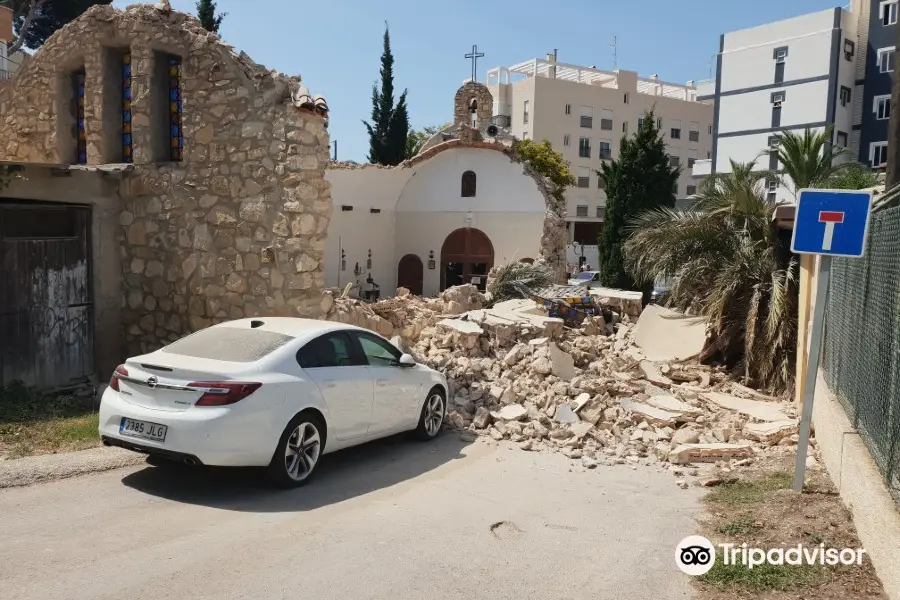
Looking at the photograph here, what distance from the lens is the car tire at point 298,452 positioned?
6.43m

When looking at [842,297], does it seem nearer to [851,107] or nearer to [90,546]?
[90,546]

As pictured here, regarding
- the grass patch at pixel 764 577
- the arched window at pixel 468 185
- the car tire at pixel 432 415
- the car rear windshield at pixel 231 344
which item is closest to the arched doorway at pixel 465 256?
the arched window at pixel 468 185

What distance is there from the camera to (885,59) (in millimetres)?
42406

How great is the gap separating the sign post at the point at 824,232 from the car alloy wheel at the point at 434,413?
4.08 m

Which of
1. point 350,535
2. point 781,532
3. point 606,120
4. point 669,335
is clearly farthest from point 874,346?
point 606,120

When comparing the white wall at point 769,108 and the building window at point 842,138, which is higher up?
the white wall at point 769,108

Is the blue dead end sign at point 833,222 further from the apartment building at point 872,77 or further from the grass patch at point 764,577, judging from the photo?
the apartment building at point 872,77

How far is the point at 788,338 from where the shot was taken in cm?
1177

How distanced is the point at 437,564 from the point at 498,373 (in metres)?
5.92

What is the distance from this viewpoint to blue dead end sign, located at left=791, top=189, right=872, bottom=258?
6082 mm

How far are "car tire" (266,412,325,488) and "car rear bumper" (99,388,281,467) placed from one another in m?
0.13

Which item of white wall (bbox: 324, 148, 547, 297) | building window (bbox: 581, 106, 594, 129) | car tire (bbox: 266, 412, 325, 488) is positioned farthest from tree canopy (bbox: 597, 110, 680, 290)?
building window (bbox: 581, 106, 594, 129)

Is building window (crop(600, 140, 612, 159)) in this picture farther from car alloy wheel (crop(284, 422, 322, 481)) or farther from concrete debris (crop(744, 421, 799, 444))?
car alloy wheel (crop(284, 422, 322, 481))

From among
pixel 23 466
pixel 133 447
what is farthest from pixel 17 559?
pixel 23 466
